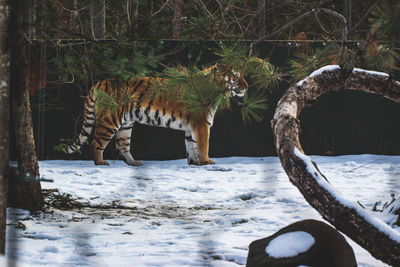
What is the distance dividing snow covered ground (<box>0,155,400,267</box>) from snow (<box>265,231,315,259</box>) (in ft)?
1.16

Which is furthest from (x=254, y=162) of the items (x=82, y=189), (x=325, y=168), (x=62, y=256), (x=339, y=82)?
(x=62, y=256)

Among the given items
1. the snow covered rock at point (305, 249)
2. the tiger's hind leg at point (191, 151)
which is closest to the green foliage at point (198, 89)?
the snow covered rock at point (305, 249)

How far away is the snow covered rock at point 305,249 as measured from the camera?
9.52ft

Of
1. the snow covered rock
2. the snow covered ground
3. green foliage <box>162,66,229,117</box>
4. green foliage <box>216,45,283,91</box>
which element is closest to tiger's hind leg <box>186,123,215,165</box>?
the snow covered ground

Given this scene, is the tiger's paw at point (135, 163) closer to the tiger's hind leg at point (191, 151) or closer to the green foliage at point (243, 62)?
the tiger's hind leg at point (191, 151)

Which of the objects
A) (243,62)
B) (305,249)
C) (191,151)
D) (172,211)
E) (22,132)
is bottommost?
(172,211)

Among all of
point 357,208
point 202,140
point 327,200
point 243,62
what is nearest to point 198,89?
point 243,62

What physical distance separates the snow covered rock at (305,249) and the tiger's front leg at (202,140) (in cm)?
396

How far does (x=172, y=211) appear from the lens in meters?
4.81

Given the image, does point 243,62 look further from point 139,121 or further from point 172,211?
point 139,121

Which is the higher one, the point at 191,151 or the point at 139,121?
the point at 139,121

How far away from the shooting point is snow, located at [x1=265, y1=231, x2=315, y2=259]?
2.92 meters

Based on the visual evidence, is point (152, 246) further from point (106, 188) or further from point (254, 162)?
point (254, 162)

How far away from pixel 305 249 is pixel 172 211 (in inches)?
80.4
